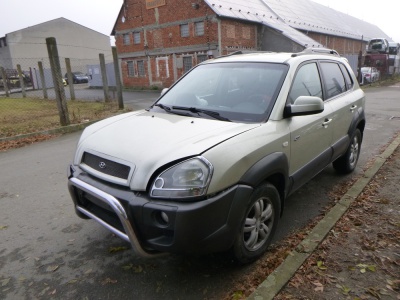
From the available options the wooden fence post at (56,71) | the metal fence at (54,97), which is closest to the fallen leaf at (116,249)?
the metal fence at (54,97)

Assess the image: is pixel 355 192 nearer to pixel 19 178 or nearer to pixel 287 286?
pixel 287 286

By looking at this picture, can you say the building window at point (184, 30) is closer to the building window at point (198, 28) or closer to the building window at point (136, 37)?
the building window at point (198, 28)

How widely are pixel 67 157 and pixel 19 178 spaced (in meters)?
1.27

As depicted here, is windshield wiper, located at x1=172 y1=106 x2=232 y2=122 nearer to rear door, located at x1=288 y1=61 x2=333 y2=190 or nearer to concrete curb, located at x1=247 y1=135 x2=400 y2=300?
rear door, located at x1=288 y1=61 x2=333 y2=190

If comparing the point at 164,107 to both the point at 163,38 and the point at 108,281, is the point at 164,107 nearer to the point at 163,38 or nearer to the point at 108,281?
the point at 108,281

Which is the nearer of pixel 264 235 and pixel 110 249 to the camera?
pixel 264 235

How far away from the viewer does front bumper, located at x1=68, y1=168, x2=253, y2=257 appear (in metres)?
2.24

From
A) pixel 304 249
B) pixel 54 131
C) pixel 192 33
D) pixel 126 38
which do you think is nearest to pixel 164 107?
pixel 304 249

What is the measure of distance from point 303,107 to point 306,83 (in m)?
0.80

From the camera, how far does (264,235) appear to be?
2.95 metres

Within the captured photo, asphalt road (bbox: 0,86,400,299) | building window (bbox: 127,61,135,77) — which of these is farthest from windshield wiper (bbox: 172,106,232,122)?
building window (bbox: 127,61,135,77)

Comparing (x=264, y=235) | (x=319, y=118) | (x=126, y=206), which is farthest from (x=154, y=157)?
(x=319, y=118)

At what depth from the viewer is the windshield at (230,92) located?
3152mm

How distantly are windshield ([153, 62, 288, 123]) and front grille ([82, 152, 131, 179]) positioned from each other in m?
1.01
